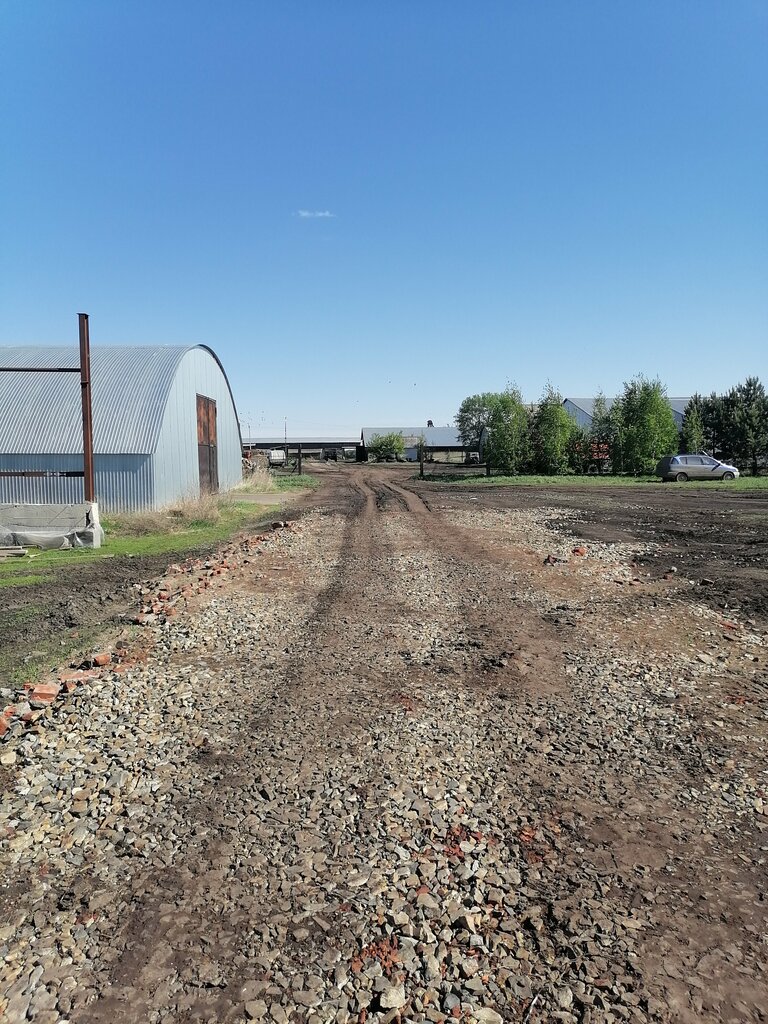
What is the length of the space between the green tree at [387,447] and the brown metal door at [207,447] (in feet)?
240

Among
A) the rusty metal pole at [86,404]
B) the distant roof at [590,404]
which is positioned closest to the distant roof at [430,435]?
the distant roof at [590,404]

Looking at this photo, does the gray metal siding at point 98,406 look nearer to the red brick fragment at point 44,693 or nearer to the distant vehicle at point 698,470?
the red brick fragment at point 44,693

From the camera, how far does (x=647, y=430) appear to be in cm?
4809

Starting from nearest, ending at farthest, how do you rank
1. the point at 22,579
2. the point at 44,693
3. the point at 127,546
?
the point at 44,693, the point at 22,579, the point at 127,546

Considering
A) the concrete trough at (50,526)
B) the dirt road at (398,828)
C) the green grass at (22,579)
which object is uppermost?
the concrete trough at (50,526)

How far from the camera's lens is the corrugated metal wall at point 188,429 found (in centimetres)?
2433

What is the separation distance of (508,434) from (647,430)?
1012 centimetres

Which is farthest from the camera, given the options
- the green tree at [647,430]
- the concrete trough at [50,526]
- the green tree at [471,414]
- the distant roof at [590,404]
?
the green tree at [471,414]

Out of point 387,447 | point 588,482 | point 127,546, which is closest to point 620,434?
point 588,482

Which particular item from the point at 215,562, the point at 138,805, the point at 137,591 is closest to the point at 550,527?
the point at 215,562

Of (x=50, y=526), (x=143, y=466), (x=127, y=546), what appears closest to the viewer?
(x=50, y=526)

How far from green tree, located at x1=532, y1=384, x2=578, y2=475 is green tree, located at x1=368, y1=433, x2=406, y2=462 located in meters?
55.5

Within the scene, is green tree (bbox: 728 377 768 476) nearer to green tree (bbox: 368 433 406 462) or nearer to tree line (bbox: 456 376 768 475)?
tree line (bbox: 456 376 768 475)

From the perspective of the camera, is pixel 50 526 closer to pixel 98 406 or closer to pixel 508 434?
pixel 98 406
